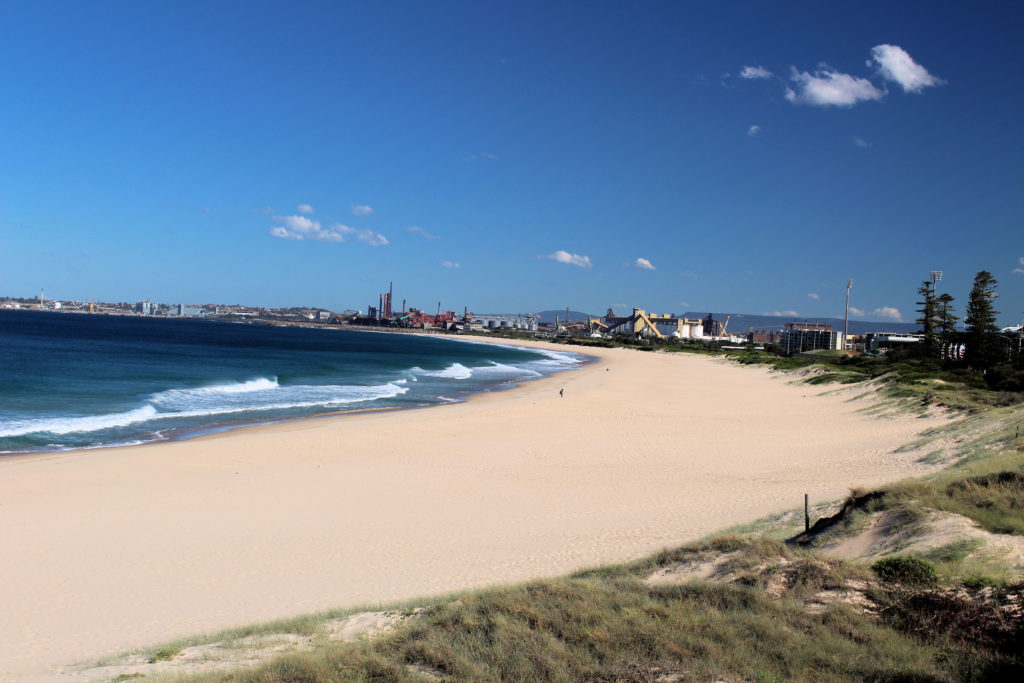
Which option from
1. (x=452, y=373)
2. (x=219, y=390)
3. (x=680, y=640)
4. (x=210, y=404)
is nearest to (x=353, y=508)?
(x=680, y=640)

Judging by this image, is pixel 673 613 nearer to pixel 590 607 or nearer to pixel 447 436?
pixel 590 607

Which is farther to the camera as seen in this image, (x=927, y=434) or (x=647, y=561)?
(x=927, y=434)

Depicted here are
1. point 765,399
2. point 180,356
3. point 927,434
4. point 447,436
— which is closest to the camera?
point 927,434

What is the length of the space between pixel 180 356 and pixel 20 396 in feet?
88.3

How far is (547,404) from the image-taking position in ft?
93.9

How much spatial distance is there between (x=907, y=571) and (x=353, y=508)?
8.77m

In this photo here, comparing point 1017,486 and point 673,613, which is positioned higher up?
point 1017,486

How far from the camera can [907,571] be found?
593 centimetres

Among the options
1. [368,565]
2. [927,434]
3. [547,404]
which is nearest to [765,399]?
[547,404]

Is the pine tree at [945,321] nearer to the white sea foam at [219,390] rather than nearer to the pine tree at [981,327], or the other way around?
the pine tree at [981,327]

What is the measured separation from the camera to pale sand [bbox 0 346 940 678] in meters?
7.49

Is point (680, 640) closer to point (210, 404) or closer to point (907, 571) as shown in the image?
point (907, 571)

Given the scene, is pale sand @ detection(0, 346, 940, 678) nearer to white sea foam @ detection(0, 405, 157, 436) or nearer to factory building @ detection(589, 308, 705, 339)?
white sea foam @ detection(0, 405, 157, 436)

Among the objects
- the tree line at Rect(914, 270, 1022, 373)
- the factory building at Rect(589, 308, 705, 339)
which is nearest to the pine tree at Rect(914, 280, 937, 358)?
the tree line at Rect(914, 270, 1022, 373)
